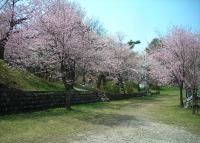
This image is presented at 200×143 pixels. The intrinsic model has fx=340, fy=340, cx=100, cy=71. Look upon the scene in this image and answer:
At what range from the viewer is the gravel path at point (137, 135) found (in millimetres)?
14570

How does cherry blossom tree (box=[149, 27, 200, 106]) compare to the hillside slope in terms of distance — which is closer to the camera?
the hillside slope

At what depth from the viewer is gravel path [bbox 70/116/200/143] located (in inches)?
574

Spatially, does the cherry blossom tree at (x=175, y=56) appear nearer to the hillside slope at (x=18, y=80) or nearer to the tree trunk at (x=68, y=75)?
the tree trunk at (x=68, y=75)

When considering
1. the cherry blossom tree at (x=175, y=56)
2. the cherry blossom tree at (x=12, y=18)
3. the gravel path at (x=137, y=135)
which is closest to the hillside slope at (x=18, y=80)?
the cherry blossom tree at (x=12, y=18)

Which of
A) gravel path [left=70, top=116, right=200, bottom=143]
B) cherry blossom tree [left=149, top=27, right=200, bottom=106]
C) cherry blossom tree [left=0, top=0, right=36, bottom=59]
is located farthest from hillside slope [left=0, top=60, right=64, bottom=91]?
cherry blossom tree [left=149, top=27, right=200, bottom=106]

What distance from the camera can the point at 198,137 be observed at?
16641mm

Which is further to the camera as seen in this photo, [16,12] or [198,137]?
[16,12]

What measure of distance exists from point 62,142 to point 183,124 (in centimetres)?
1020

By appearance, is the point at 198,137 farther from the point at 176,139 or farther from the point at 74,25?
the point at 74,25

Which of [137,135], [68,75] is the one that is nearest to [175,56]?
[68,75]

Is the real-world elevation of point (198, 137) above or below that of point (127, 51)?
below

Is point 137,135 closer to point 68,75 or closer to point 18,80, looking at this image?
point 18,80

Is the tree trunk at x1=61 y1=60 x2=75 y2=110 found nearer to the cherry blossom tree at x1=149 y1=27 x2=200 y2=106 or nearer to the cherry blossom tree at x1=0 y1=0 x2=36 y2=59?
the cherry blossom tree at x1=0 y1=0 x2=36 y2=59

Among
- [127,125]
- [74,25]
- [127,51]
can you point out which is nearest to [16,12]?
[74,25]
